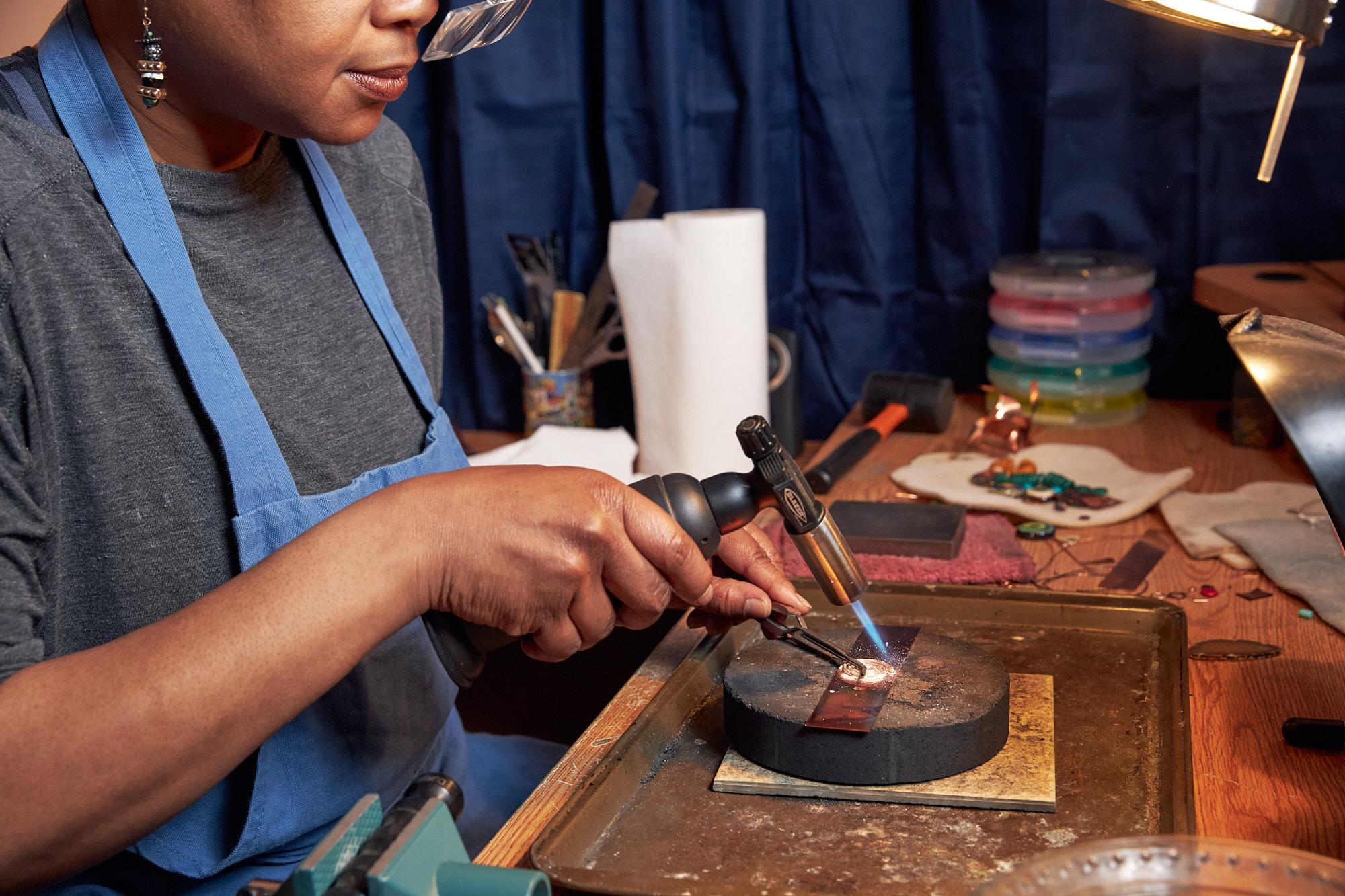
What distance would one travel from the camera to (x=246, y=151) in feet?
3.94

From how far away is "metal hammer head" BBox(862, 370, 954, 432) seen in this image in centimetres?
190

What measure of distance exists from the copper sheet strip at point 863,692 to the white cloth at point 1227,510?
1.55 ft

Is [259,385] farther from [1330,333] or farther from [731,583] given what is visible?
[1330,333]

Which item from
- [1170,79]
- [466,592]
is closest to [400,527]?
[466,592]

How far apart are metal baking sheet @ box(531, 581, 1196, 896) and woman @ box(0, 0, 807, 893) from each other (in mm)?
121

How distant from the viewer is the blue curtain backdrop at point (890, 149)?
6.12ft

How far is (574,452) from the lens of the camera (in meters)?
1.84

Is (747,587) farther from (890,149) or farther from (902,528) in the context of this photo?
(890,149)

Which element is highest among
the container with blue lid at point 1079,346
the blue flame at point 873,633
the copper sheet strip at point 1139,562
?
the container with blue lid at point 1079,346

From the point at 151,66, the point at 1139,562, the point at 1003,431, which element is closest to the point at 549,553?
the point at 151,66

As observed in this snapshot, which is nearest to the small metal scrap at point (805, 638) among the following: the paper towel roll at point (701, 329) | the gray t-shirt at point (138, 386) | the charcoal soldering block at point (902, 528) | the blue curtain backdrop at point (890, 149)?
the charcoal soldering block at point (902, 528)

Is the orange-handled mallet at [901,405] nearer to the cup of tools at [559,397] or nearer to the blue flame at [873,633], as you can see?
the cup of tools at [559,397]

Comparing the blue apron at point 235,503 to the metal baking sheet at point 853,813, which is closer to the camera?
the metal baking sheet at point 853,813

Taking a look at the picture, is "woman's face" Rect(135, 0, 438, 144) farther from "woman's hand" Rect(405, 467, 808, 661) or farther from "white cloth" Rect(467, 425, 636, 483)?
"white cloth" Rect(467, 425, 636, 483)
